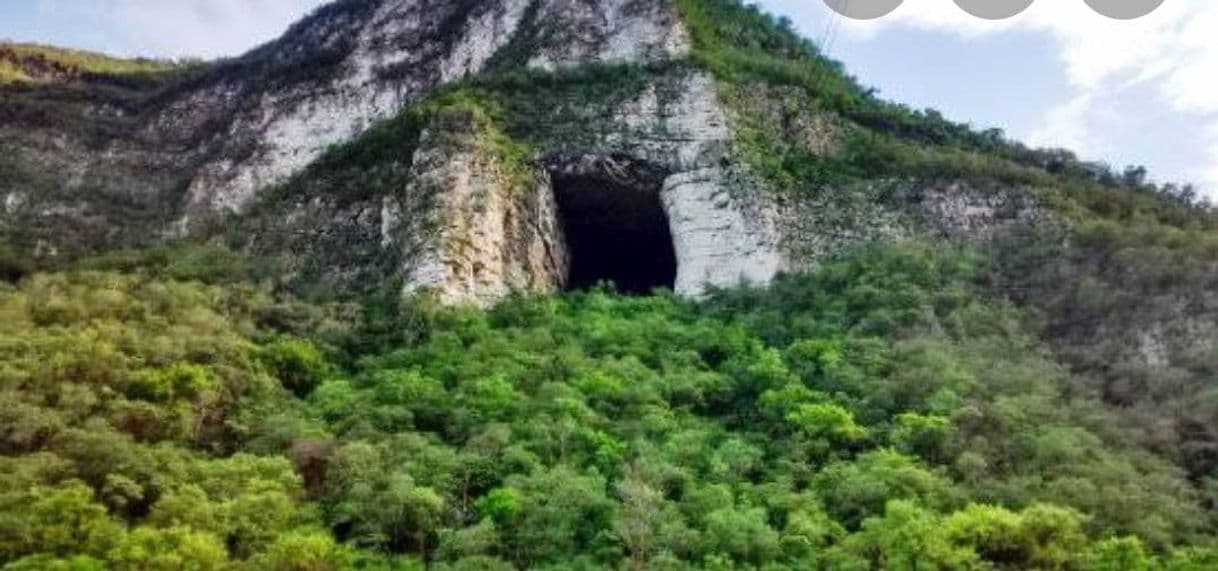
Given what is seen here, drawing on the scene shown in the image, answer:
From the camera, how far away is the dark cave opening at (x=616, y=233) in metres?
30.2

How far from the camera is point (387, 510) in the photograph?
662 inches

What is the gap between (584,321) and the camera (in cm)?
2512

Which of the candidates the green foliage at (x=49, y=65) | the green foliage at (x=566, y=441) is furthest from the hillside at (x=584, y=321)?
the green foliage at (x=49, y=65)

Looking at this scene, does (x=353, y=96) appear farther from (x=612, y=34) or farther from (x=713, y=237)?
(x=713, y=237)

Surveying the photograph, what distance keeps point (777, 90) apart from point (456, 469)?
16.4 metres

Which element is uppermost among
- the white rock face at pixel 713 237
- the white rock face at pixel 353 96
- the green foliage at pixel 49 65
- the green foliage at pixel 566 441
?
the green foliage at pixel 49 65

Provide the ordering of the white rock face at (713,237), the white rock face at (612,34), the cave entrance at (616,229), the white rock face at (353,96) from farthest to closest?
the white rock face at (353,96)
the white rock face at (612,34)
the cave entrance at (616,229)
the white rock face at (713,237)

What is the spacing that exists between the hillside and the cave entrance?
0.30ft

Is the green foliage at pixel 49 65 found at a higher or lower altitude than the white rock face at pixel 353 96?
higher

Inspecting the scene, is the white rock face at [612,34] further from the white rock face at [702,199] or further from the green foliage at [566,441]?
the green foliage at [566,441]

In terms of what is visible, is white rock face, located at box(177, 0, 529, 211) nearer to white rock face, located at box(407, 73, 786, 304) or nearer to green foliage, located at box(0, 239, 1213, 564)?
white rock face, located at box(407, 73, 786, 304)

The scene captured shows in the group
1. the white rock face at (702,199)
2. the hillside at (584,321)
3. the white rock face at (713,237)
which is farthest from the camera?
the white rock face at (702,199)

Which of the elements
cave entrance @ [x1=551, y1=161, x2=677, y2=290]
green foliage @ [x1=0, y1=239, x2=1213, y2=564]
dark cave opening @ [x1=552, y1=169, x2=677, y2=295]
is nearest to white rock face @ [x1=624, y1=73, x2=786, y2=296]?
cave entrance @ [x1=551, y1=161, x2=677, y2=290]

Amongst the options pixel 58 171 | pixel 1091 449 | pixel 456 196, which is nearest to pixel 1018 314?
pixel 1091 449
